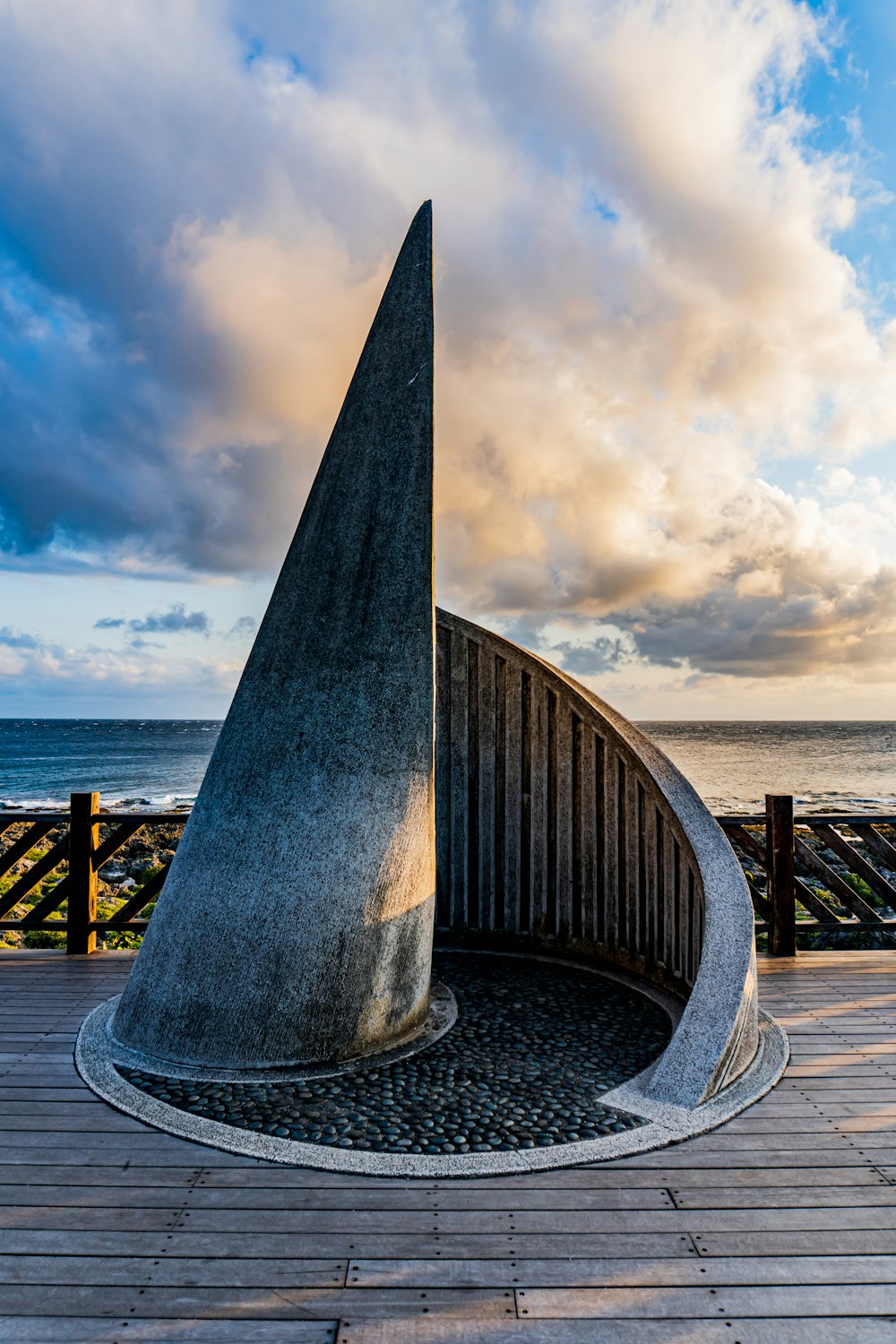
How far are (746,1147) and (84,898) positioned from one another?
529 cm

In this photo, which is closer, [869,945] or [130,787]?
[869,945]

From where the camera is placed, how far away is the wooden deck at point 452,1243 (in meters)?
2.46

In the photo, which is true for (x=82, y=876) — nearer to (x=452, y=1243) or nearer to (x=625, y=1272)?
(x=452, y=1243)

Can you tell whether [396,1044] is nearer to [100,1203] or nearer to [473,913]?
[100,1203]

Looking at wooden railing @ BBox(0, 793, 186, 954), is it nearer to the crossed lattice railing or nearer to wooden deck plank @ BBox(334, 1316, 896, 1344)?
the crossed lattice railing

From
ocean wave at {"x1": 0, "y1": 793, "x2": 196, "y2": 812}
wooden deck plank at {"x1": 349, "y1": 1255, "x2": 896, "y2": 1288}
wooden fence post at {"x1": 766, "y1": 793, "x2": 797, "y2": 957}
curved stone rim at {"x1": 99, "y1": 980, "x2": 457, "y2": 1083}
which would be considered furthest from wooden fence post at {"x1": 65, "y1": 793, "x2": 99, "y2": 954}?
ocean wave at {"x1": 0, "y1": 793, "x2": 196, "y2": 812}

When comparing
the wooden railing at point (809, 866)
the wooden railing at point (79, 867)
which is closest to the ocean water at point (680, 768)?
the wooden railing at point (809, 866)

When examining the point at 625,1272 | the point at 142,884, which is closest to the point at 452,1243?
the point at 625,1272

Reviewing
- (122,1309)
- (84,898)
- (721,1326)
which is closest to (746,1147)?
(721,1326)

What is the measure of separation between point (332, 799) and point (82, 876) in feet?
10.9

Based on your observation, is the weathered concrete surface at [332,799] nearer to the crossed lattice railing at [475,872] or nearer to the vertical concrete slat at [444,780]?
the vertical concrete slat at [444,780]

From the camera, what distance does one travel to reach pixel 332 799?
178 inches

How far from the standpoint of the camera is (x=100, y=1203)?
304cm

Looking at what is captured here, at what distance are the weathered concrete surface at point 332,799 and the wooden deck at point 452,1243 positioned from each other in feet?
2.53
